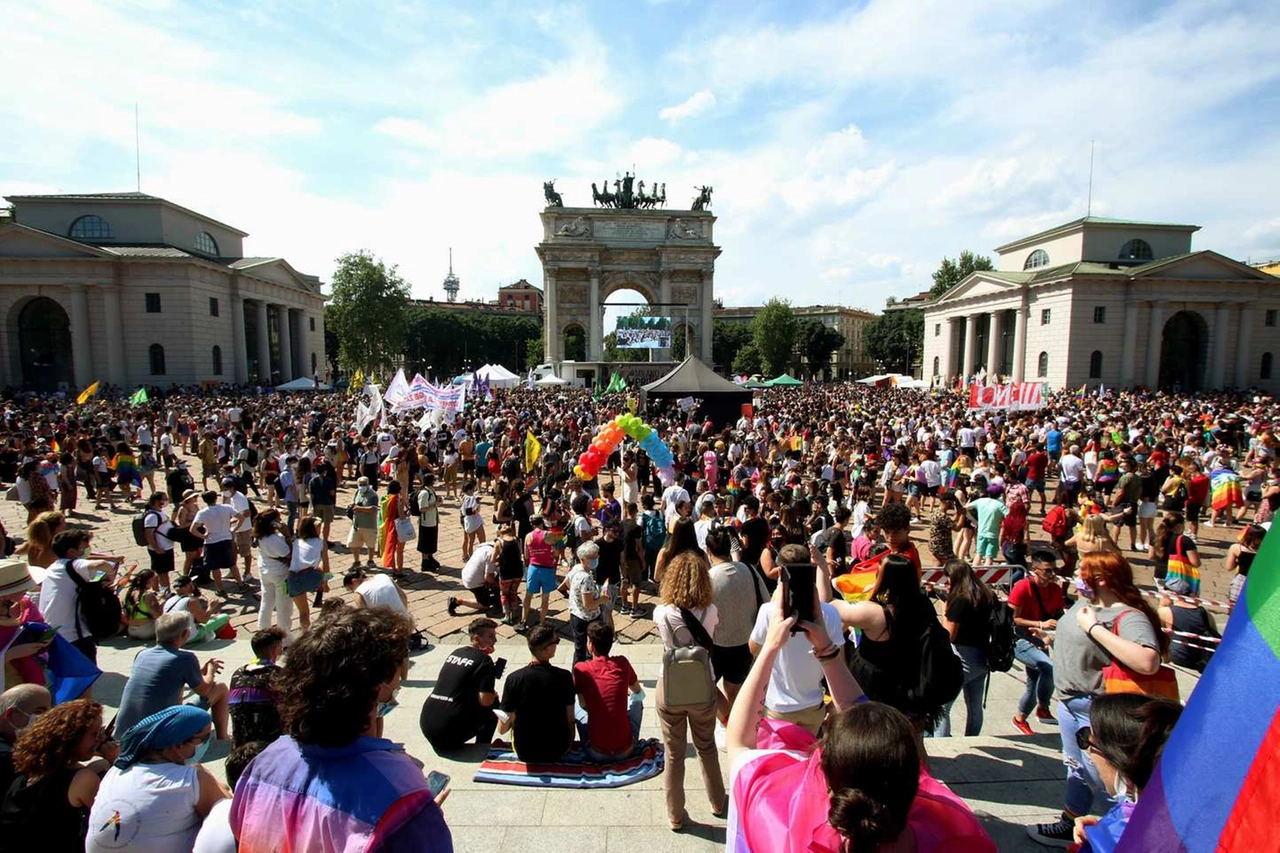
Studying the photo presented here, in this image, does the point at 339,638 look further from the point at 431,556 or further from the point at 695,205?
the point at 695,205

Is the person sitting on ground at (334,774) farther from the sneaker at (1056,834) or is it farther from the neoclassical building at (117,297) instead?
the neoclassical building at (117,297)

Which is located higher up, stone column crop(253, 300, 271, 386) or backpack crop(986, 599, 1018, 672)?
stone column crop(253, 300, 271, 386)

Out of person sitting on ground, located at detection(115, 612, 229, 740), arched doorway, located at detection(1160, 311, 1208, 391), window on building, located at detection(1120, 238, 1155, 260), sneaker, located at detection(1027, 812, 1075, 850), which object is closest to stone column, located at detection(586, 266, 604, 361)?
window on building, located at detection(1120, 238, 1155, 260)

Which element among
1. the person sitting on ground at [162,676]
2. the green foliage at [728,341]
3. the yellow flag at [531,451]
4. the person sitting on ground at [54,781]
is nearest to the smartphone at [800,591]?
the person sitting on ground at [54,781]

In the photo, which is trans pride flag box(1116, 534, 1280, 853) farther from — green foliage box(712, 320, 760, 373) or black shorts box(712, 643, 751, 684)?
green foliage box(712, 320, 760, 373)

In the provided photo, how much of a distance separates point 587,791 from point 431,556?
21.0ft

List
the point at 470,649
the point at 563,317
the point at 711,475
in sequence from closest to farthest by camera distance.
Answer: the point at 470,649 → the point at 711,475 → the point at 563,317

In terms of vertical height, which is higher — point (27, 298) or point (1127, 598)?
point (27, 298)

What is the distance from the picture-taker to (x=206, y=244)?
47000mm

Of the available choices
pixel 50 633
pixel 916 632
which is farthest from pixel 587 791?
pixel 50 633

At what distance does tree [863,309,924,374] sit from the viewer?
244ft

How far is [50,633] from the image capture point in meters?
4.11

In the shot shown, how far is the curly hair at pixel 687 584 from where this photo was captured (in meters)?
3.65

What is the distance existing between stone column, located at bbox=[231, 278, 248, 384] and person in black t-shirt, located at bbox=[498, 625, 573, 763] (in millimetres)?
47626
